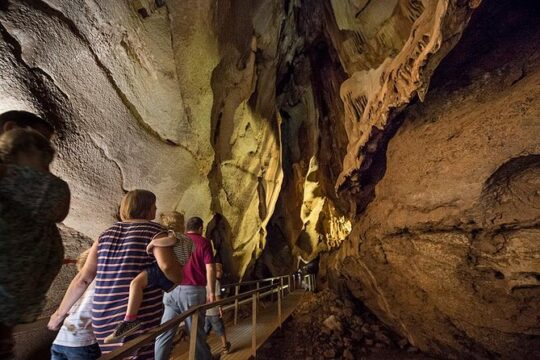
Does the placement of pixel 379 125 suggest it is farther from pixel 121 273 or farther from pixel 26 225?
pixel 26 225

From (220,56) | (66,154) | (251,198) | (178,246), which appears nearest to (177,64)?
(220,56)

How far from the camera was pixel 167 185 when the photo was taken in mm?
4590

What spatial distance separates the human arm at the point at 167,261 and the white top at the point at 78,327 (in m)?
0.57

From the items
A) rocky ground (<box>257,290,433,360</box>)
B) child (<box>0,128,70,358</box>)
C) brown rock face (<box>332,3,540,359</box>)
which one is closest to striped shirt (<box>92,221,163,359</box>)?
child (<box>0,128,70,358</box>)

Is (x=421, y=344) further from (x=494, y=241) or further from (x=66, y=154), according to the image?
(x=66, y=154)

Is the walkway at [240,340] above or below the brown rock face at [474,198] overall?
below

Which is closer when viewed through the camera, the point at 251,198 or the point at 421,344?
the point at 421,344

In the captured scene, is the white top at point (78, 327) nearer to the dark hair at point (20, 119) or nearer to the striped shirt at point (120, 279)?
the striped shirt at point (120, 279)

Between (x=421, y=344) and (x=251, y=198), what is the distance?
5272mm

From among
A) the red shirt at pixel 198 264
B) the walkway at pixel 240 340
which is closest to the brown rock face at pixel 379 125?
the red shirt at pixel 198 264

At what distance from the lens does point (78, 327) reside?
1.79 meters

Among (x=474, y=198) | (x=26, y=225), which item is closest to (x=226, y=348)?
(x=26, y=225)

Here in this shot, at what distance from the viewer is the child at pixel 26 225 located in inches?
40.0

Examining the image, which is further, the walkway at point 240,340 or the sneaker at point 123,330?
the walkway at point 240,340
